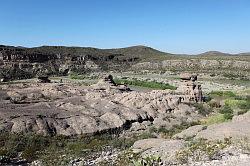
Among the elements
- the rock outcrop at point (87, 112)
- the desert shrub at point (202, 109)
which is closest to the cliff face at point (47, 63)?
the rock outcrop at point (87, 112)

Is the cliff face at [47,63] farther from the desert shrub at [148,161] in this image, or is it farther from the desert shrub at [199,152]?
the desert shrub at [148,161]

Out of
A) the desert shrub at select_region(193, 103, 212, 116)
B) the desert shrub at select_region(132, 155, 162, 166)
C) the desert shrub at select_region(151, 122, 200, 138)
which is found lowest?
the desert shrub at select_region(151, 122, 200, 138)

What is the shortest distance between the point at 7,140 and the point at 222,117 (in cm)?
1365

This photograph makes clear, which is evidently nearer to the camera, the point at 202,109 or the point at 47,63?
the point at 202,109

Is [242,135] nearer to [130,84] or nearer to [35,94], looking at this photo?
[35,94]

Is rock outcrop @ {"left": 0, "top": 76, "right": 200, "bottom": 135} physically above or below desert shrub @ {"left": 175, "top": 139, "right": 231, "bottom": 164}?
below

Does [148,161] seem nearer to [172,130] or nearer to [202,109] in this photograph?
[172,130]

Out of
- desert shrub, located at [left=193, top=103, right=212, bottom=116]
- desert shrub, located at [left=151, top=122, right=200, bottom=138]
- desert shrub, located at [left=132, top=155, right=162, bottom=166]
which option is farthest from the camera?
desert shrub, located at [left=193, top=103, right=212, bottom=116]

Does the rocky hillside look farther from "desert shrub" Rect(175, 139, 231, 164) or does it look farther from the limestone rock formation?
"desert shrub" Rect(175, 139, 231, 164)

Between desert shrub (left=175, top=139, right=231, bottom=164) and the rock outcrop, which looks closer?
desert shrub (left=175, top=139, right=231, bottom=164)

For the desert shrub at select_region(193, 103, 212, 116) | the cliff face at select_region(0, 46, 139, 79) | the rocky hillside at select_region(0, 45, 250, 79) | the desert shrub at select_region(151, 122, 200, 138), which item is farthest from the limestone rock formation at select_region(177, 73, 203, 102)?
the cliff face at select_region(0, 46, 139, 79)

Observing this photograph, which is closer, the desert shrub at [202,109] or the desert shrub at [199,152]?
the desert shrub at [199,152]

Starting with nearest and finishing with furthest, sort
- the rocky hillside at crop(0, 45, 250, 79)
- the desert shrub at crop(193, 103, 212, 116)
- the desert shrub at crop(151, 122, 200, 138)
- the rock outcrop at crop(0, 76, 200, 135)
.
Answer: the rock outcrop at crop(0, 76, 200, 135) < the desert shrub at crop(151, 122, 200, 138) < the desert shrub at crop(193, 103, 212, 116) < the rocky hillside at crop(0, 45, 250, 79)

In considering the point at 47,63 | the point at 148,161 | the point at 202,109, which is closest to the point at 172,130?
the point at 202,109
